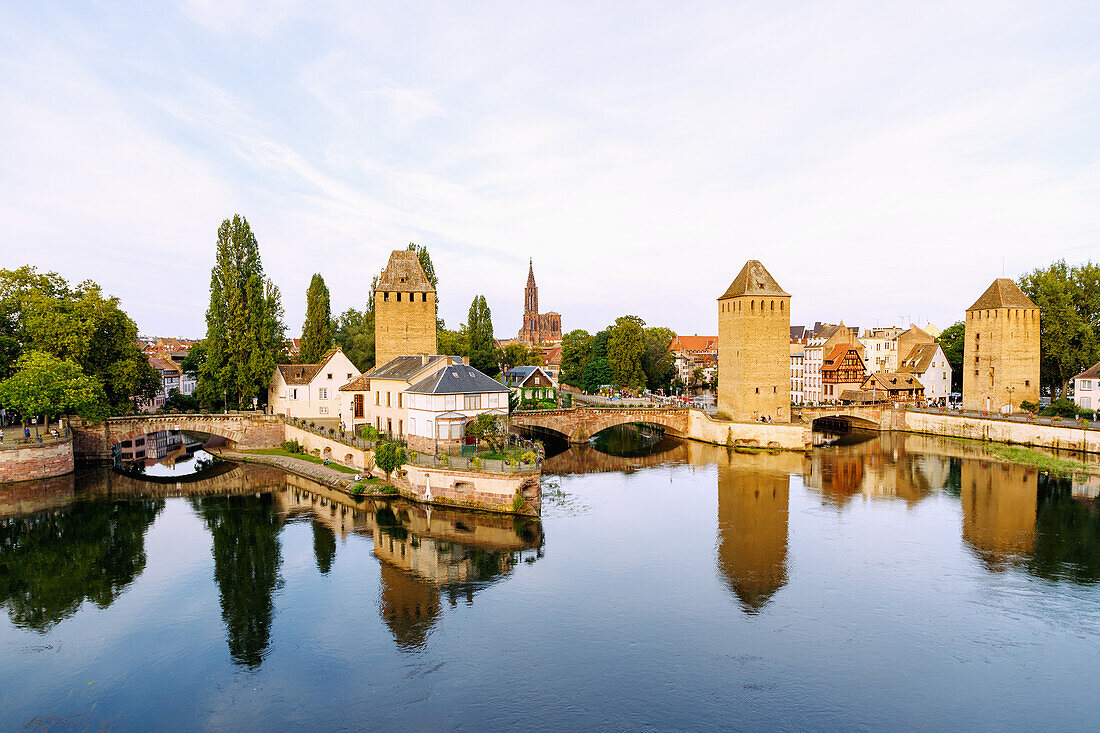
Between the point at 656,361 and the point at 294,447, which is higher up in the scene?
the point at 656,361

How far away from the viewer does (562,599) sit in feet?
62.7

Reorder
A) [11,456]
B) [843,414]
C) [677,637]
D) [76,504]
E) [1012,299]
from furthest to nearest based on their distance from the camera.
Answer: [843,414], [1012,299], [11,456], [76,504], [677,637]

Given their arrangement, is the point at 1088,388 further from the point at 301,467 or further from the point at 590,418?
the point at 301,467

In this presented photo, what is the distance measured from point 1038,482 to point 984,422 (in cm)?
1564

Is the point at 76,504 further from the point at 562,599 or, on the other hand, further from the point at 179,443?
the point at 562,599

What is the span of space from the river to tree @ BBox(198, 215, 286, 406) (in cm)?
1354

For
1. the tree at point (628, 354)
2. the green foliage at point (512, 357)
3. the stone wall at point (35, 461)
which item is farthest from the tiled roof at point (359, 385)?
the green foliage at point (512, 357)

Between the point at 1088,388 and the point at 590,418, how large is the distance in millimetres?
36508

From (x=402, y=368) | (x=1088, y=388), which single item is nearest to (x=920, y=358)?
(x=1088, y=388)

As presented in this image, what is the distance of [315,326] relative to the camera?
54344mm

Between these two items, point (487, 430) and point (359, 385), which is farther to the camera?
point (359, 385)

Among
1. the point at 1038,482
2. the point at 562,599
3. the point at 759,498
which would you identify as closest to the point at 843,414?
the point at 1038,482

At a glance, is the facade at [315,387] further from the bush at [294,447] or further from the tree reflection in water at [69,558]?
the tree reflection in water at [69,558]

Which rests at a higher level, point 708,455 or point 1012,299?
point 1012,299
